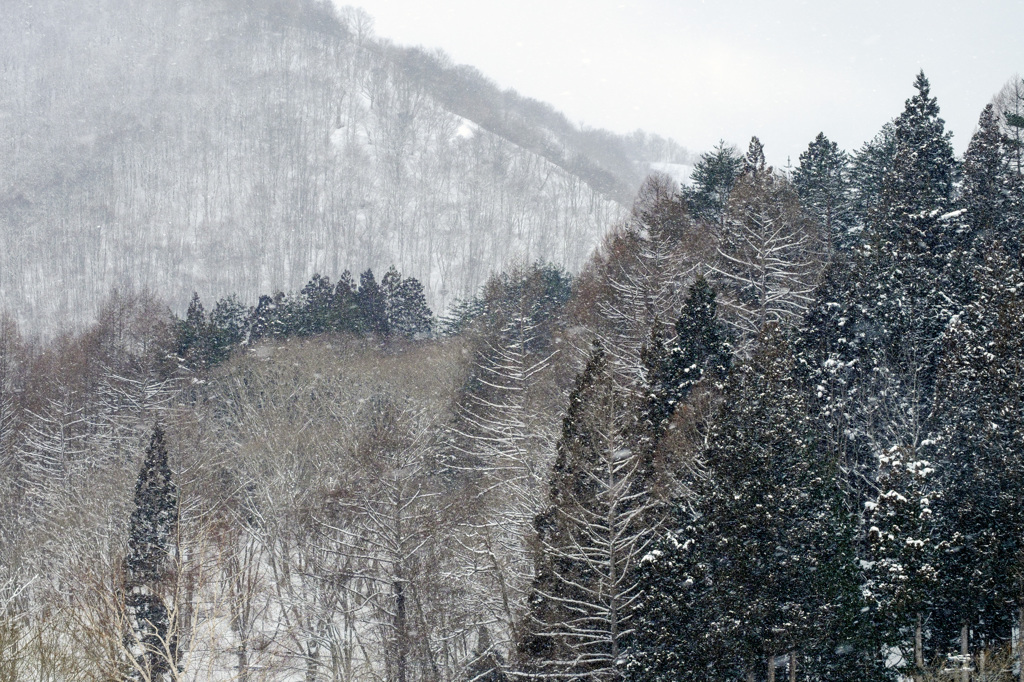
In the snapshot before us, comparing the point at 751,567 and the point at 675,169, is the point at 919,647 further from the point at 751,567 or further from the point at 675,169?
the point at 675,169

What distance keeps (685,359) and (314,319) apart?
30.6m

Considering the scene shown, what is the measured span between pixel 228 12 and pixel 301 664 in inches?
6579

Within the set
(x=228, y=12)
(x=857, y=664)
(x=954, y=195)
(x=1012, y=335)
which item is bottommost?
(x=857, y=664)

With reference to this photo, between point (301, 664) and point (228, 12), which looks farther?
point (228, 12)

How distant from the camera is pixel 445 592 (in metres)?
26.9

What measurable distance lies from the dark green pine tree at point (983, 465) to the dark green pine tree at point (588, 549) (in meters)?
7.27

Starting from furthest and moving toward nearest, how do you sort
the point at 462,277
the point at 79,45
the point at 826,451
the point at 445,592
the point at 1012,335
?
the point at 79,45 → the point at 462,277 → the point at 445,592 → the point at 826,451 → the point at 1012,335

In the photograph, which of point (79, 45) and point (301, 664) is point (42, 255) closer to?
point (79, 45)

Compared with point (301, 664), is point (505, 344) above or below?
above


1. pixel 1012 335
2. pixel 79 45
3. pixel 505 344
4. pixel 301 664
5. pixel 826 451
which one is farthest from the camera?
pixel 79 45

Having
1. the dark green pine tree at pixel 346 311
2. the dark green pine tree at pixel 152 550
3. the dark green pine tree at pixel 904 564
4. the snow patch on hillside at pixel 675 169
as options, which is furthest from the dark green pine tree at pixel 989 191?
the snow patch on hillside at pixel 675 169

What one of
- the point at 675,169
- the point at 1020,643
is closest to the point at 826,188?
the point at 1020,643

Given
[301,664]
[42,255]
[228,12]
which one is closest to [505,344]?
[301,664]

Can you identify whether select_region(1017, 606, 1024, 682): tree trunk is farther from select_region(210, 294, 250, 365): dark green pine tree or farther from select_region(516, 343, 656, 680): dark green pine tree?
select_region(210, 294, 250, 365): dark green pine tree
